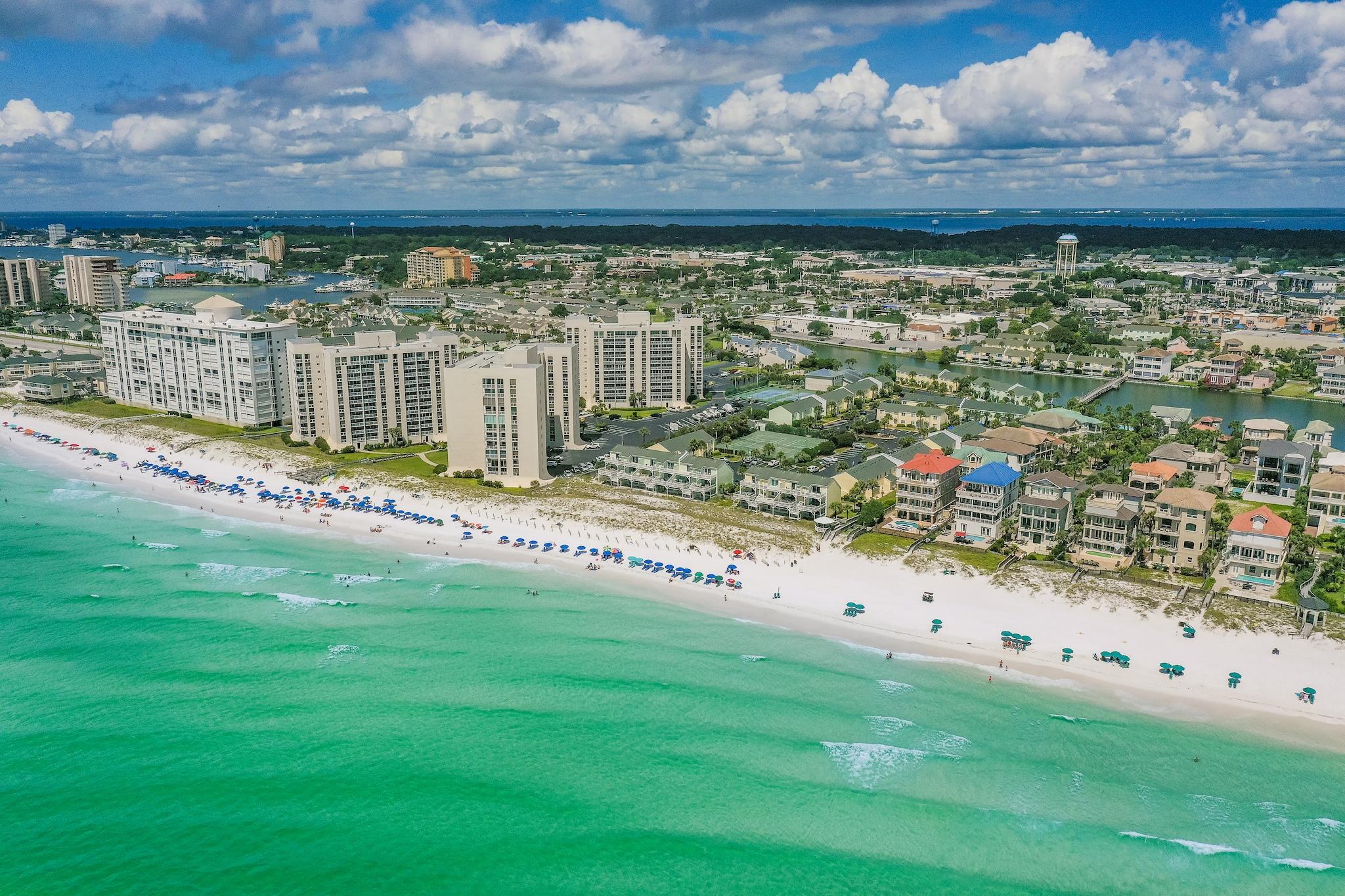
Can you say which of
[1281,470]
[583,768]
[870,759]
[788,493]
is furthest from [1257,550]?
[583,768]

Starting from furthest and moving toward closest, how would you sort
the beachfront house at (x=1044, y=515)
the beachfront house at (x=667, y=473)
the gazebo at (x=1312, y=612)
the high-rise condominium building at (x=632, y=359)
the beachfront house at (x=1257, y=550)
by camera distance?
1. the high-rise condominium building at (x=632, y=359)
2. the beachfront house at (x=667, y=473)
3. the beachfront house at (x=1044, y=515)
4. the beachfront house at (x=1257, y=550)
5. the gazebo at (x=1312, y=612)

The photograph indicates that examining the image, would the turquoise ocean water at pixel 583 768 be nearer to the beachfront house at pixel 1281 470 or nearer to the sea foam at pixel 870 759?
the sea foam at pixel 870 759

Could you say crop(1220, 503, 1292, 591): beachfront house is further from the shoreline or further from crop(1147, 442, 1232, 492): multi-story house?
crop(1147, 442, 1232, 492): multi-story house

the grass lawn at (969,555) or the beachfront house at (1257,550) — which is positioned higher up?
the beachfront house at (1257,550)

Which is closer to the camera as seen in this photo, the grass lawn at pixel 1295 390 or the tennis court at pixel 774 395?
the tennis court at pixel 774 395

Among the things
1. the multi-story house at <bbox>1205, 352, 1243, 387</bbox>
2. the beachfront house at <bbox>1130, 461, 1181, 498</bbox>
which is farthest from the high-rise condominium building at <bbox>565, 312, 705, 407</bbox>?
the multi-story house at <bbox>1205, 352, 1243, 387</bbox>

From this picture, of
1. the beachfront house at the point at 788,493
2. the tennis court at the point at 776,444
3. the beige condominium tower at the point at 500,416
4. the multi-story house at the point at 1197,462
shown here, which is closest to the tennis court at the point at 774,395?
the tennis court at the point at 776,444
